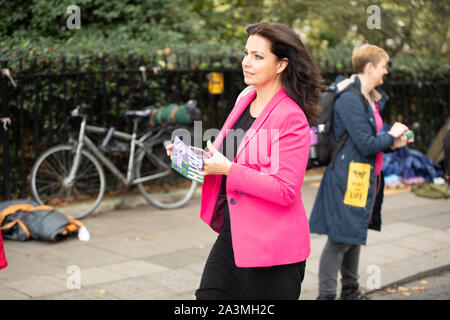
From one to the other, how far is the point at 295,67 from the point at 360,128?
2006 millimetres

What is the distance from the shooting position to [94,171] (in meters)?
8.04

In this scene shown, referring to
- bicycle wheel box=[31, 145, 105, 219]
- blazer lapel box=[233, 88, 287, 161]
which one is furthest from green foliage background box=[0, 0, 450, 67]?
blazer lapel box=[233, 88, 287, 161]

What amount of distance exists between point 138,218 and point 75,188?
82 cm

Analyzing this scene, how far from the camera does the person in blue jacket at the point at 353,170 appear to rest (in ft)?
16.5

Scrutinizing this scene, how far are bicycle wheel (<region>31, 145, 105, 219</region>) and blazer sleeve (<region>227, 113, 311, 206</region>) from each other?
4868 mm

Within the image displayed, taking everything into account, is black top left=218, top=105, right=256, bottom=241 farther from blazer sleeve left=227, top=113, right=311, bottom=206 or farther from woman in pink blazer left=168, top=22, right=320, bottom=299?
blazer sleeve left=227, top=113, right=311, bottom=206

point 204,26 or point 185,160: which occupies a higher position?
point 204,26

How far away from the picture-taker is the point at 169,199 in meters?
8.76

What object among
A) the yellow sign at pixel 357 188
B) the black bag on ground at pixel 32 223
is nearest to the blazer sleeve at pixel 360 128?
the yellow sign at pixel 357 188

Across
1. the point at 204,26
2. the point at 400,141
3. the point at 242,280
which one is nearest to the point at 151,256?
the point at 400,141

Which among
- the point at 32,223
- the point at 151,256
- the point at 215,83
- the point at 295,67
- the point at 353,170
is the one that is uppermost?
the point at 295,67

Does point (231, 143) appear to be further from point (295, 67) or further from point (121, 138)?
point (121, 138)

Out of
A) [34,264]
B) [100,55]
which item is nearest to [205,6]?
[100,55]

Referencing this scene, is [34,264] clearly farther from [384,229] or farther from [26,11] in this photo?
[26,11]
